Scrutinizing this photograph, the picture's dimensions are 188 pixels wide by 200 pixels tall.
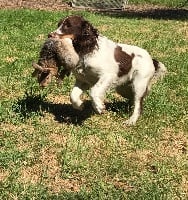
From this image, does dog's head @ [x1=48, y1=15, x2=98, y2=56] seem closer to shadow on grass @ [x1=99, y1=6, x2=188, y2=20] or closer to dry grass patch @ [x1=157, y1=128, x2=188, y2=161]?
dry grass patch @ [x1=157, y1=128, x2=188, y2=161]

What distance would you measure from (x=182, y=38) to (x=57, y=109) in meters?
8.74

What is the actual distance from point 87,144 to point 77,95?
102cm

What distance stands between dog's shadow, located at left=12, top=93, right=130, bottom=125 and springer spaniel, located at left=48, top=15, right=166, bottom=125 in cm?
33

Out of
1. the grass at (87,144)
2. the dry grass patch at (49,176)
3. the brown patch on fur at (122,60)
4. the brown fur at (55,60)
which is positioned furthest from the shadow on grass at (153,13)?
the dry grass patch at (49,176)

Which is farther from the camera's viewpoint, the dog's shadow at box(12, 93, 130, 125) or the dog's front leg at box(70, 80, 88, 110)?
the dog's shadow at box(12, 93, 130, 125)

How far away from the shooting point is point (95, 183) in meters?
6.20

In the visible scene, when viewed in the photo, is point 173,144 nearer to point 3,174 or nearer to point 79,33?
point 79,33

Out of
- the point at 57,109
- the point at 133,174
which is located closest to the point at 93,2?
the point at 57,109

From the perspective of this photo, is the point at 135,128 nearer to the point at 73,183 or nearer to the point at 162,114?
the point at 162,114

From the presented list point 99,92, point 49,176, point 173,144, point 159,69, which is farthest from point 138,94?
point 49,176

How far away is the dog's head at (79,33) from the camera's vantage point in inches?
296

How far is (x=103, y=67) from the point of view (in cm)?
770

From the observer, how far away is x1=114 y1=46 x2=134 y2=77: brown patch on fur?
8.01 m

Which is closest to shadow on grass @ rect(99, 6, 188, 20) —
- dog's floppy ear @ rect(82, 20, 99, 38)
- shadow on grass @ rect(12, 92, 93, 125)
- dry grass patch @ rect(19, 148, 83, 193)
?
shadow on grass @ rect(12, 92, 93, 125)
